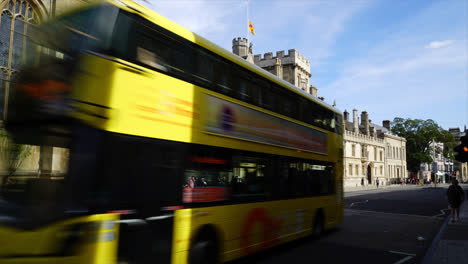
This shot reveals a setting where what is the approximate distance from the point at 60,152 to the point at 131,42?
179 centimetres

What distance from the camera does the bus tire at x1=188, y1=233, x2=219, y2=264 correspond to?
5.53 m

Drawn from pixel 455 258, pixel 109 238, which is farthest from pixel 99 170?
pixel 455 258

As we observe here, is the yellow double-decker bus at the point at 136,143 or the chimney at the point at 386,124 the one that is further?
the chimney at the point at 386,124

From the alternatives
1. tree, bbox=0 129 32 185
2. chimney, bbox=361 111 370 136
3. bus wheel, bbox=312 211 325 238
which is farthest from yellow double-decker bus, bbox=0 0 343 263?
chimney, bbox=361 111 370 136

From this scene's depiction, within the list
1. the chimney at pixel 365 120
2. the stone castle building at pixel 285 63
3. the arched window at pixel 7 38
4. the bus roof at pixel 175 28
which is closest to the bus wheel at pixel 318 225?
the bus roof at pixel 175 28

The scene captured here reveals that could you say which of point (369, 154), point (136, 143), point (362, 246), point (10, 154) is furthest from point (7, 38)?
point (369, 154)

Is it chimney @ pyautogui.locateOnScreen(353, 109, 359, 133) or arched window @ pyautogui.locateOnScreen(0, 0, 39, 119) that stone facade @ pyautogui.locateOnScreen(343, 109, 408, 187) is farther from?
arched window @ pyautogui.locateOnScreen(0, 0, 39, 119)

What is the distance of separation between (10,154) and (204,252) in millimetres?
3340

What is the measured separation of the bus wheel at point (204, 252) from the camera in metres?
5.53

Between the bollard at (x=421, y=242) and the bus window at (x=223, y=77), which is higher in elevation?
the bus window at (x=223, y=77)

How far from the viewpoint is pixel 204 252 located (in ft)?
19.3

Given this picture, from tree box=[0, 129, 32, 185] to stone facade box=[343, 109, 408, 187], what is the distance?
177ft

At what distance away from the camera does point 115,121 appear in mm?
4301

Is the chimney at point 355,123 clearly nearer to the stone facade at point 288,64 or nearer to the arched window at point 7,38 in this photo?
the stone facade at point 288,64
